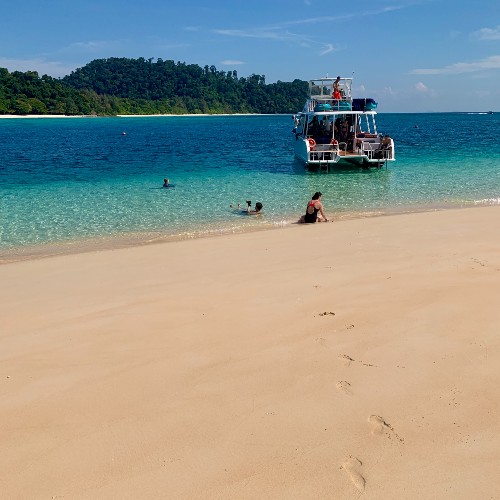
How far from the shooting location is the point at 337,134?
28875mm

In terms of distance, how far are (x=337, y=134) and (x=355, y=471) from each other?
89.1 ft

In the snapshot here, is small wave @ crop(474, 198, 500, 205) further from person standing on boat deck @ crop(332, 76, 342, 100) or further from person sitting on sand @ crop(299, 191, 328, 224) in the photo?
person standing on boat deck @ crop(332, 76, 342, 100)

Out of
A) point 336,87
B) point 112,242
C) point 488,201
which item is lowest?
point 112,242

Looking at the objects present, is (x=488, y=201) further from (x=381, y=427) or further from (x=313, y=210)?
(x=381, y=427)

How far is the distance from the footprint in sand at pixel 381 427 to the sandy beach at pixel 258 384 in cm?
1

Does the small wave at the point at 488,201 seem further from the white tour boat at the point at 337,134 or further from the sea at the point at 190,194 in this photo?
the white tour boat at the point at 337,134

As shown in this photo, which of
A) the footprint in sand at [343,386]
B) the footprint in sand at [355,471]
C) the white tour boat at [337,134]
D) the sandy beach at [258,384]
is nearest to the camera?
the footprint in sand at [355,471]

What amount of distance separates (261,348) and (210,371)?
2.25 ft

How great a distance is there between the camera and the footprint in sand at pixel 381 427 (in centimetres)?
365

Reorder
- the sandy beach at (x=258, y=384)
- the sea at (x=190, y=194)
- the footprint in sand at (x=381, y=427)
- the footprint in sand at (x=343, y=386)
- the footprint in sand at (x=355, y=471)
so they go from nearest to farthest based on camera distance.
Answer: the footprint in sand at (x=355, y=471) < the sandy beach at (x=258, y=384) < the footprint in sand at (x=381, y=427) < the footprint in sand at (x=343, y=386) < the sea at (x=190, y=194)

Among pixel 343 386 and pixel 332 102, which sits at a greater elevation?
pixel 332 102

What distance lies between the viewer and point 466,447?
348cm

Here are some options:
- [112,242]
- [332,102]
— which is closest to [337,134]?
[332,102]

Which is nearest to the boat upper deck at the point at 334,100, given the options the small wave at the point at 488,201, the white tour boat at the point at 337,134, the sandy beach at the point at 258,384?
the white tour boat at the point at 337,134
